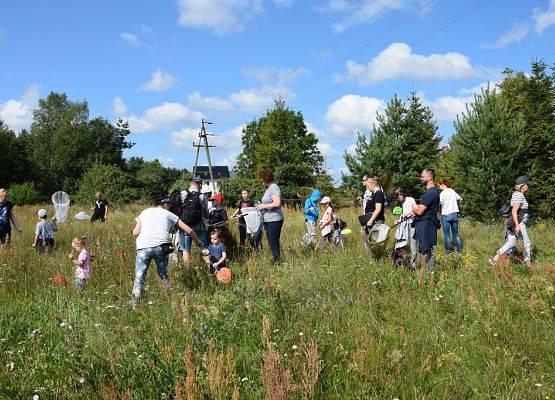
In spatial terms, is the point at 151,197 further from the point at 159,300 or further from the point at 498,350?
the point at 498,350

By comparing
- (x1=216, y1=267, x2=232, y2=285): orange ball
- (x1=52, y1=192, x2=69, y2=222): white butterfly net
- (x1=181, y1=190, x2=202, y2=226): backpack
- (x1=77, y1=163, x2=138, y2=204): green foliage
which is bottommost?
(x1=216, y1=267, x2=232, y2=285): orange ball

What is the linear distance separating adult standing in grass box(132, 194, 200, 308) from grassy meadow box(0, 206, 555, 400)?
34 cm

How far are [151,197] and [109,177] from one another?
22.9 meters

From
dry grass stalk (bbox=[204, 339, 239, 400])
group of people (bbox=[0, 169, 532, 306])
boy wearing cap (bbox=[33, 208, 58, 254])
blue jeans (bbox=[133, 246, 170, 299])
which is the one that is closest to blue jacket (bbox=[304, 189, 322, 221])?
group of people (bbox=[0, 169, 532, 306])

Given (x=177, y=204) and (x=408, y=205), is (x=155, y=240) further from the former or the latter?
(x=408, y=205)

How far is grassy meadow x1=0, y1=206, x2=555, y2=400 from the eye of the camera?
10.2 ft

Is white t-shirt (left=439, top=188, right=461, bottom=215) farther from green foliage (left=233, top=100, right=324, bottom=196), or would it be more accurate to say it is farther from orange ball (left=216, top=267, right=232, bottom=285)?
green foliage (left=233, top=100, right=324, bottom=196)

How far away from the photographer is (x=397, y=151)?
58.4 feet

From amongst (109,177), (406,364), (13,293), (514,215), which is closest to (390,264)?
(514,215)

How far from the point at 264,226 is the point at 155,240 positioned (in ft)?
7.90

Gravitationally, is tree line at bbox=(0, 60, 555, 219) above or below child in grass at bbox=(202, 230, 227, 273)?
above

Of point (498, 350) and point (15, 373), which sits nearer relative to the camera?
point (15, 373)

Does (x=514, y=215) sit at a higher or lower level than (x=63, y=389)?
higher

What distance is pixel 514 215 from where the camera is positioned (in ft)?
25.7
